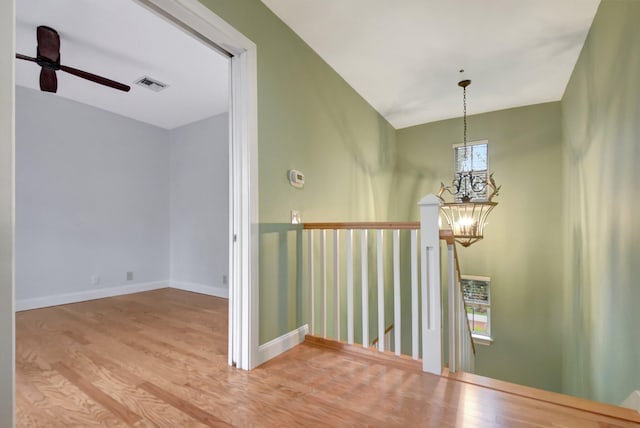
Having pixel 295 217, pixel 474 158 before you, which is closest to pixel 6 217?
pixel 295 217

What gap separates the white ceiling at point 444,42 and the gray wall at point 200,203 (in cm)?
220

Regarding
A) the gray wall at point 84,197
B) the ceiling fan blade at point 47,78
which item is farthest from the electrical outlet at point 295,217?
the gray wall at point 84,197

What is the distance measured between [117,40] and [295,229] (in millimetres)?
2313

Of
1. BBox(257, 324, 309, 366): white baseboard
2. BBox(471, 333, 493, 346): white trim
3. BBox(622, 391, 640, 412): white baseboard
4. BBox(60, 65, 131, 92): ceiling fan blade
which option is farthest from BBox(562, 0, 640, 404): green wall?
BBox(60, 65, 131, 92): ceiling fan blade

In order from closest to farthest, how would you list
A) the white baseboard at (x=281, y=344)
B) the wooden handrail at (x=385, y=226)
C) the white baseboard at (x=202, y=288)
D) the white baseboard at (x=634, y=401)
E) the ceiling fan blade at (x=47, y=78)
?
the white baseboard at (x=634, y=401) → the wooden handrail at (x=385, y=226) → the white baseboard at (x=281, y=344) → the ceiling fan blade at (x=47, y=78) → the white baseboard at (x=202, y=288)

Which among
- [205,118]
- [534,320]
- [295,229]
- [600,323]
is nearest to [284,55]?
[295,229]

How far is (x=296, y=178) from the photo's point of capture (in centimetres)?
251

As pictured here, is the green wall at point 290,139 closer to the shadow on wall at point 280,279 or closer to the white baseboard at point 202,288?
the shadow on wall at point 280,279

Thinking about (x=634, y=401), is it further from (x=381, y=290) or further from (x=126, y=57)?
(x=126, y=57)

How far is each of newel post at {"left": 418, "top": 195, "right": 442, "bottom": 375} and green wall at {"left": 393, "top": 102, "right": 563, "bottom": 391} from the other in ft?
10.8

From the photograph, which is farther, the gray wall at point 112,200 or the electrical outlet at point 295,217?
the gray wall at point 112,200

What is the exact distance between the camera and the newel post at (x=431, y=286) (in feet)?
6.23

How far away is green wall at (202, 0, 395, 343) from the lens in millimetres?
2184

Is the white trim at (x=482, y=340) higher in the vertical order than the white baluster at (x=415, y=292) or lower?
lower
